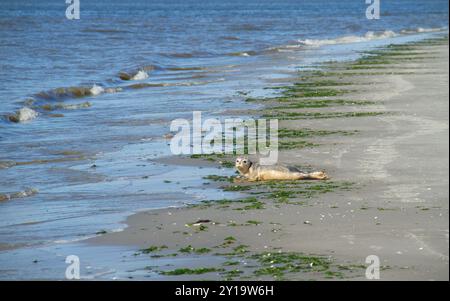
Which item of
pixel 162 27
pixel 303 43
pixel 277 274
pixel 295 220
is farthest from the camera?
pixel 162 27

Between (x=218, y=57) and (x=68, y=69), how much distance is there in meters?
7.96

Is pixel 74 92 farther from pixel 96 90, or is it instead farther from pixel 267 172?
pixel 267 172

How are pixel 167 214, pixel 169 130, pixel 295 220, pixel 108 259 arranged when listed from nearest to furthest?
1. pixel 108 259
2. pixel 295 220
3. pixel 167 214
4. pixel 169 130

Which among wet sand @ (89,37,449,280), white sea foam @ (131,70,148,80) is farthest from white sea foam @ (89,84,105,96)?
wet sand @ (89,37,449,280)

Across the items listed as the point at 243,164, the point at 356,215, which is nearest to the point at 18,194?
the point at 243,164

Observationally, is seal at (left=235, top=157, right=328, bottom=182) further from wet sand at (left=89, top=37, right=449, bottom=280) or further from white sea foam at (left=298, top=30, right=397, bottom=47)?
white sea foam at (left=298, top=30, right=397, bottom=47)

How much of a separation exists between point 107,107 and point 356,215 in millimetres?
12233

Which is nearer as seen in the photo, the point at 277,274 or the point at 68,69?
the point at 277,274

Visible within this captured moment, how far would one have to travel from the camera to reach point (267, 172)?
1180 cm

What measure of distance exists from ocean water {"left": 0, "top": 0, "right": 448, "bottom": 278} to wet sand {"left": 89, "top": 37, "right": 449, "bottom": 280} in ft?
2.81

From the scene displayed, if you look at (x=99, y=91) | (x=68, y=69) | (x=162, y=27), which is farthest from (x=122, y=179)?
(x=162, y=27)

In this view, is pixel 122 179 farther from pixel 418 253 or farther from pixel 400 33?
pixel 400 33

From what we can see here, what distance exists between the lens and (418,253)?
7879mm

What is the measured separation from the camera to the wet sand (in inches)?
320
